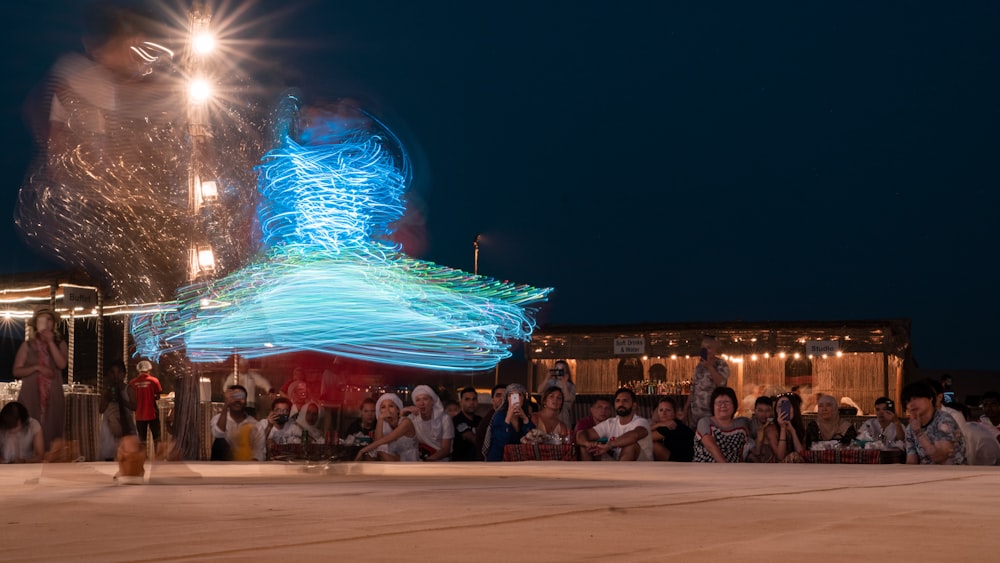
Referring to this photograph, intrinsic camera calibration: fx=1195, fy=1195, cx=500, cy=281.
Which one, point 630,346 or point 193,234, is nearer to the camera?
point 193,234

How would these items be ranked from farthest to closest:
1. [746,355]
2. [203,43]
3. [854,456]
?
[746,355] < [203,43] < [854,456]

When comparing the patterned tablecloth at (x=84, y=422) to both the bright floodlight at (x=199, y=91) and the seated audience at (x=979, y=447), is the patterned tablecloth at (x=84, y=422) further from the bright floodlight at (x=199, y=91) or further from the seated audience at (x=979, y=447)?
the seated audience at (x=979, y=447)

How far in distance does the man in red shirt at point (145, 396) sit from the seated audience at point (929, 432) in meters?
8.76

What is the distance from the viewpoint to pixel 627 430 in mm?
12188

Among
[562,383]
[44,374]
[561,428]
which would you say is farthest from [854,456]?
[44,374]

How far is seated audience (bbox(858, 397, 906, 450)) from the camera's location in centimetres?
1232

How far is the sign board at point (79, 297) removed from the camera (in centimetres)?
1636

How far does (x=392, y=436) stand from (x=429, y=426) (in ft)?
2.99

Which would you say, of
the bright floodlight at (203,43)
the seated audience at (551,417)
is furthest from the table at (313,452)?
the bright floodlight at (203,43)

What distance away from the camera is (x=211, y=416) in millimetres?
15594

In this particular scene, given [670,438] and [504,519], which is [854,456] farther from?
[504,519]

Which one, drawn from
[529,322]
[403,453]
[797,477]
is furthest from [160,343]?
[797,477]

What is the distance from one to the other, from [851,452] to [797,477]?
3989 mm

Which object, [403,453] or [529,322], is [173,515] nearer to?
[403,453]
